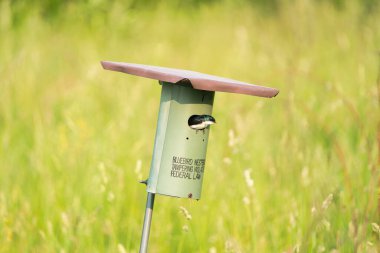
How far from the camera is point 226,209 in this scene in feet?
9.16

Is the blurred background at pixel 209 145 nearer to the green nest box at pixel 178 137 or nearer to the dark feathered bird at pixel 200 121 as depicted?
the green nest box at pixel 178 137

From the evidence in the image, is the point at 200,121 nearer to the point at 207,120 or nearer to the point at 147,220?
the point at 207,120

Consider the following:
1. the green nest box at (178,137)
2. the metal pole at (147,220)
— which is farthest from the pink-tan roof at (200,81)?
the metal pole at (147,220)

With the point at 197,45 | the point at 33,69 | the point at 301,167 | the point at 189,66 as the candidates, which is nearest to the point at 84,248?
the point at 301,167

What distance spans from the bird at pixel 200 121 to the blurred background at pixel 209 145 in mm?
247

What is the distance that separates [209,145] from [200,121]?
1.64 meters

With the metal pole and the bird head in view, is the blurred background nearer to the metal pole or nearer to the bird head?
the metal pole

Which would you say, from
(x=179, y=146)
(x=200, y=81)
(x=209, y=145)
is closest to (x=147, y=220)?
(x=179, y=146)

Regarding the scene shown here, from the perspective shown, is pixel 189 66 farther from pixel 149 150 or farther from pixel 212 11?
pixel 212 11

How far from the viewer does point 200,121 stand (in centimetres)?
179

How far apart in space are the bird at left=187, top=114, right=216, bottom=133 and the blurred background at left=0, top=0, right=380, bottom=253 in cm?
25

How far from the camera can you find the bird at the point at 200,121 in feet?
5.87

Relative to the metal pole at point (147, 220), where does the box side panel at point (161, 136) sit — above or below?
above

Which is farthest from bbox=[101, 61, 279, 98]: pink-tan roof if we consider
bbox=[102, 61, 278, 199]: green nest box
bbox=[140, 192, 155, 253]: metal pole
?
bbox=[140, 192, 155, 253]: metal pole
